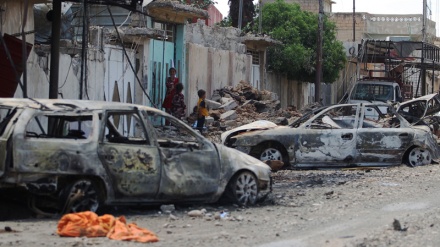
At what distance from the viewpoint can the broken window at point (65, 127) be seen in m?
9.73

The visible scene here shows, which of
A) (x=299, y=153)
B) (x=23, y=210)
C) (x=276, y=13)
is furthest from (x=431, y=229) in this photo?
(x=276, y=13)

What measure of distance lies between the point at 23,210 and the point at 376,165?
332 inches

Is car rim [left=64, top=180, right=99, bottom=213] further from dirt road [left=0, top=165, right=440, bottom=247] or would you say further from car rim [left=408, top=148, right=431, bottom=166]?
car rim [left=408, top=148, right=431, bottom=166]

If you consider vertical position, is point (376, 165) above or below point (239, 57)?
below

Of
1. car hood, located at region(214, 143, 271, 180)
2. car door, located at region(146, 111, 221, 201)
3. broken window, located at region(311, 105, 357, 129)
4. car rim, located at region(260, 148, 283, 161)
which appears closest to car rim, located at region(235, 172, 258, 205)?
car hood, located at region(214, 143, 271, 180)

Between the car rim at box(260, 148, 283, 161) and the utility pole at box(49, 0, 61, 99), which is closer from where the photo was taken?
the utility pole at box(49, 0, 61, 99)

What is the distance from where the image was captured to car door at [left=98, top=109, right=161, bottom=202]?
9562 mm

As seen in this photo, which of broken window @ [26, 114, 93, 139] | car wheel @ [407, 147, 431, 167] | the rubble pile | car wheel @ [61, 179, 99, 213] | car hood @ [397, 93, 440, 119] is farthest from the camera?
the rubble pile

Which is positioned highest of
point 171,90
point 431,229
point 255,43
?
point 255,43

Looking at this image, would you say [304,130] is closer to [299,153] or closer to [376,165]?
[299,153]

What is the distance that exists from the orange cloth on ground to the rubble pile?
14869mm

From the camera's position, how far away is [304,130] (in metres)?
16.0

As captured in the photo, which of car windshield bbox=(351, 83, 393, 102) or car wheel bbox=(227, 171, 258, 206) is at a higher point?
car windshield bbox=(351, 83, 393, 102)

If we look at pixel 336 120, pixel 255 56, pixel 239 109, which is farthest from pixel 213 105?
pixel 336 120
